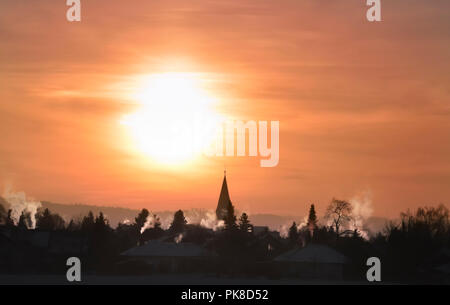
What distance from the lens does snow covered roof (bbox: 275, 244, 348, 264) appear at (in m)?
185

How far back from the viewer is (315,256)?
188 m

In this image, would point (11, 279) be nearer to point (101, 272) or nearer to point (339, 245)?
point (101, 272)

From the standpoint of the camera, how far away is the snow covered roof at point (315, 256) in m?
→ 185

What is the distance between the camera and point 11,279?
544 feet
